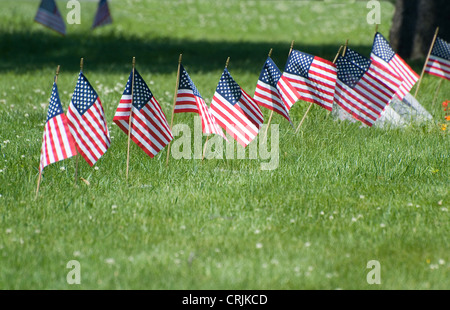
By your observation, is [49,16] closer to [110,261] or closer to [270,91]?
[270,91]

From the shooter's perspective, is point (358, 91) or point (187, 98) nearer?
point (187, 98)

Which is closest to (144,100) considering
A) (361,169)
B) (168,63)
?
(361,169)

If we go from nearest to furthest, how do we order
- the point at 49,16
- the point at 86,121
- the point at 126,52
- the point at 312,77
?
the point at 86,121, the point at 312,77, the point at 49,16, the point at 126,52

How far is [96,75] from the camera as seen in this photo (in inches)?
533

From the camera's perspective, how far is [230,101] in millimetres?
6922

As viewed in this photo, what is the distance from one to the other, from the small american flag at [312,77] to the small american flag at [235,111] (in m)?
1.06

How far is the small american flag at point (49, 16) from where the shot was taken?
1510cm

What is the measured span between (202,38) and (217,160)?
15247 mm

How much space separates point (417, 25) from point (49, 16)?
358 inches

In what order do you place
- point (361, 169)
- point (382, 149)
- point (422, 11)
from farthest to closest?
point (422, 11), point (382, 149), point (361, 169)

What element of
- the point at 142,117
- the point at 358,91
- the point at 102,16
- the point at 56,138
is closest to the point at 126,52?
the point at 102,16

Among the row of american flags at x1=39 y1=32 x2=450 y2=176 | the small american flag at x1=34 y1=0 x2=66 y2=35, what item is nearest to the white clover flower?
the row of american flags at x1=39 y1=32 x2=450 y2=176
